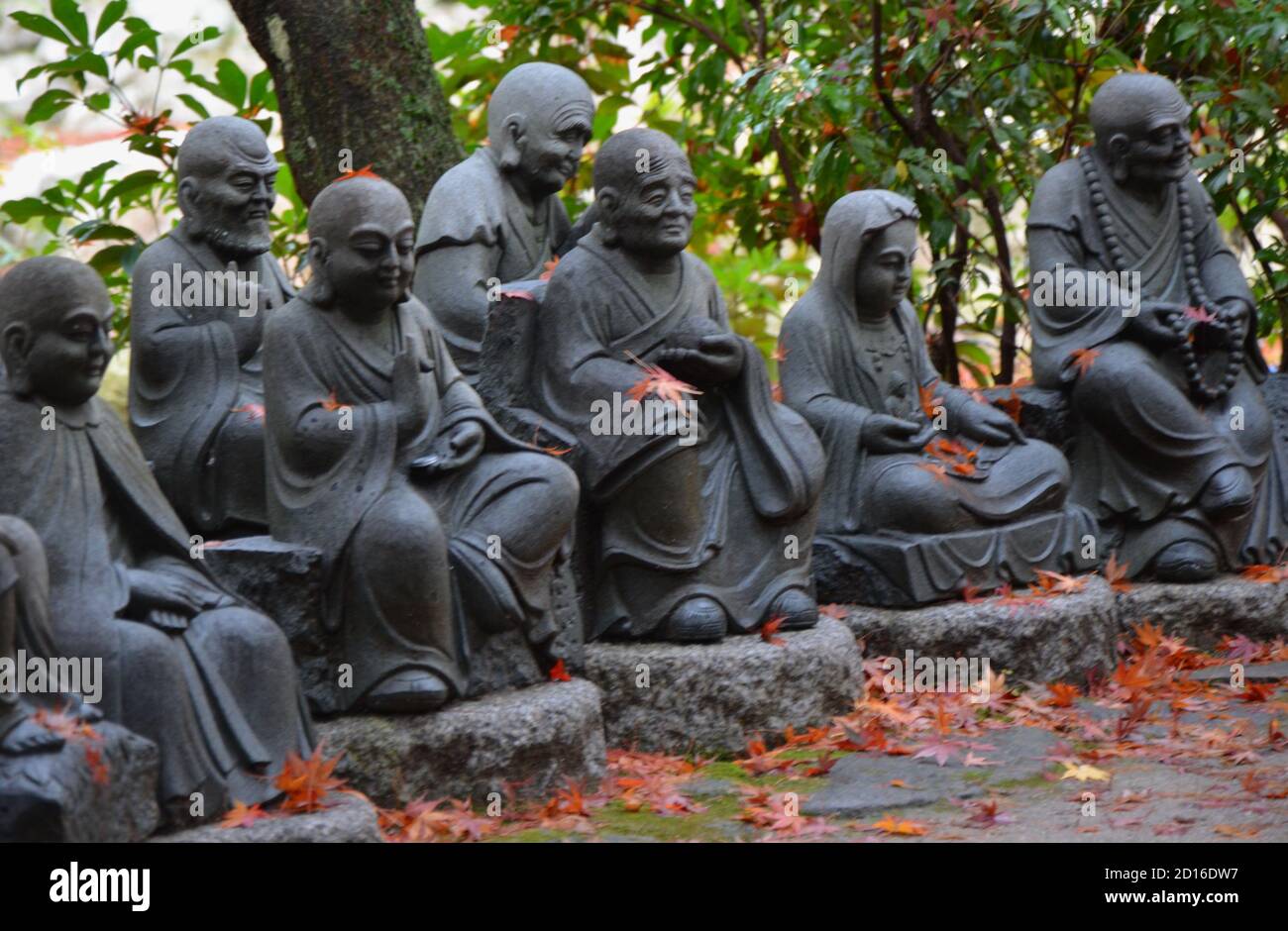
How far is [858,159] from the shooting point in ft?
30.7

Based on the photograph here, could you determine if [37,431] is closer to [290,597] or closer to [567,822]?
[290,597]

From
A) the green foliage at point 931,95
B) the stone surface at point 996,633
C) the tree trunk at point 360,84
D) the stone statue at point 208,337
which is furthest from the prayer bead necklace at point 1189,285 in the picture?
the stone statue at point 208,337

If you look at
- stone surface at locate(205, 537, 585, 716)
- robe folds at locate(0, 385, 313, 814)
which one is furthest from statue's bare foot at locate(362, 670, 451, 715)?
robe folds at locate(0, 385, 313, 814)

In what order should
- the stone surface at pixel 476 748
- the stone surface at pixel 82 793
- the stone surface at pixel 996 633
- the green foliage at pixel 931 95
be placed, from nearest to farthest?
the stone surface at pixel 82 793, the stone surface at pixel 476 748, the stone surface at pixel 996 633, the green foliage at pixel 931 95

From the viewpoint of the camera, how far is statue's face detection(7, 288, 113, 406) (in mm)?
4883

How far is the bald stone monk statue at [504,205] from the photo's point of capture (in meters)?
7.64

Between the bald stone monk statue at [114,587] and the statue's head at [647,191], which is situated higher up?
the statue's head at [647,191]

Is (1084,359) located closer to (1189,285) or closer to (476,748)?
(1189,285)

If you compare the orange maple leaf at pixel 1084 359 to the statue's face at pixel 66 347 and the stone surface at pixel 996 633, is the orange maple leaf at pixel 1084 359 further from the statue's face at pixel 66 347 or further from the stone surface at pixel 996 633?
the statue's face at pixel 66 347

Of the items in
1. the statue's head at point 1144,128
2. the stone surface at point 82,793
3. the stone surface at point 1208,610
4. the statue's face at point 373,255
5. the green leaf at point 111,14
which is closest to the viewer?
the stone surface at point 82,793

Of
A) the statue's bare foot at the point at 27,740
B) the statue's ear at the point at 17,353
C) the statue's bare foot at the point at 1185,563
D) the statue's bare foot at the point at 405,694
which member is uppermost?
the statue's ear at the point at 17,353

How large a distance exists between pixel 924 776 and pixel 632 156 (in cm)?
225

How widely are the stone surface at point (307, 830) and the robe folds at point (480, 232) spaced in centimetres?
277

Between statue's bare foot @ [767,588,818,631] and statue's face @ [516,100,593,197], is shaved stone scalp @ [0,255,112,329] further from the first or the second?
statue's face @ [516,100,593,197]
